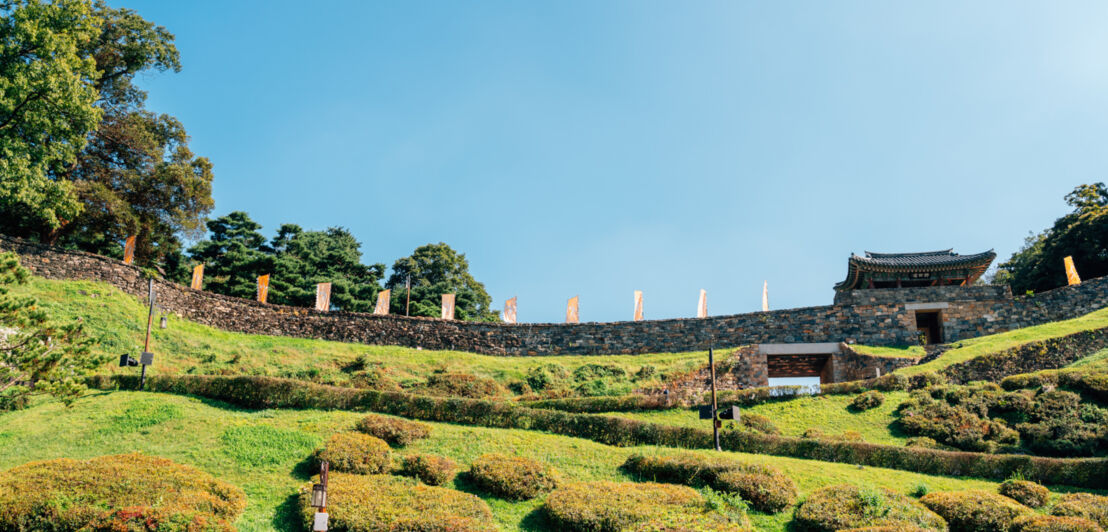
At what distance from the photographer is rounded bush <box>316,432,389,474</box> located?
56.1 feet

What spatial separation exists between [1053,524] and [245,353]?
91.3 feet

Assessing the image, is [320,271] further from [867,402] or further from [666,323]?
[867,402]

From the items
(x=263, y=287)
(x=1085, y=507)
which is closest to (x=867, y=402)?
(x=1085, y=507)

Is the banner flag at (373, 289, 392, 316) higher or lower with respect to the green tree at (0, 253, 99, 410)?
higher

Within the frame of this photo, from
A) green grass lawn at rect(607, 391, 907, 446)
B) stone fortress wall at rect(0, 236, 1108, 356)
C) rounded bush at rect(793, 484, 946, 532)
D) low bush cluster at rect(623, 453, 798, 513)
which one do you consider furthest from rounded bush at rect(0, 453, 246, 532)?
stone fortress wall at rect(0, 236, 1108, 356)

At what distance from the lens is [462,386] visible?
28875 mm

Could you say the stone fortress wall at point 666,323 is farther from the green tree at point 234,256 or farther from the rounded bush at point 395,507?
the rounded bush at point 395,507

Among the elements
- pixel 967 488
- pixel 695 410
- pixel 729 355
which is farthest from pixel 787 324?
pixel 967 488

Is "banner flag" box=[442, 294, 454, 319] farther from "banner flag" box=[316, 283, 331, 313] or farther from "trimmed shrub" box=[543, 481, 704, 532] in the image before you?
"trimmed shrub" box=[543, 481, 704, 532]

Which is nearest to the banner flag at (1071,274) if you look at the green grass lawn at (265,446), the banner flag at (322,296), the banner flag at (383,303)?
the green grass lawn at (265,446)

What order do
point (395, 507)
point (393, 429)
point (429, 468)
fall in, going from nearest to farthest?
point (395, 507)
point (429, 468)
point (393, 429)

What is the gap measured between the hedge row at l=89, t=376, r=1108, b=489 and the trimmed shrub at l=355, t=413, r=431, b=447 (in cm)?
148

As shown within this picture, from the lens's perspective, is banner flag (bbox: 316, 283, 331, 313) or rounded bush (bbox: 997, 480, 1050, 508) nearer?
rounded bush (bbox: 997, 480, 1050, 508)

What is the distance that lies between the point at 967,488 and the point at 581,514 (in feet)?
31.2
